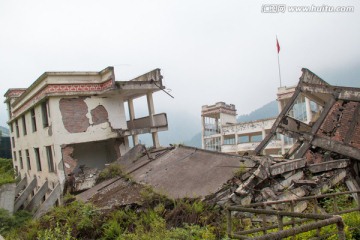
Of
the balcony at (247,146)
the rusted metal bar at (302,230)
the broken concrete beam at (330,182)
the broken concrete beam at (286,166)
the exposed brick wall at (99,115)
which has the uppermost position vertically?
the exposed brick wall at (99,115)

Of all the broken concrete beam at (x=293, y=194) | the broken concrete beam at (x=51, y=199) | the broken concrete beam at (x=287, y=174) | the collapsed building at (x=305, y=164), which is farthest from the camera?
the broken concrete beam at (x=51, y=199)

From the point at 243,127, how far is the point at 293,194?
2354 cm

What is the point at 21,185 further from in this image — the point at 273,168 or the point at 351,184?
the point at 351,184

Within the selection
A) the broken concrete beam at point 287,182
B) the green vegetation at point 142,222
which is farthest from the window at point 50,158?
the broken concrete beam at point 287,182

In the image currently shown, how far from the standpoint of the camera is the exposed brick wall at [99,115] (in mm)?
14695

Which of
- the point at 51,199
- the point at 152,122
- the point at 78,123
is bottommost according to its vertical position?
the point at 51,199

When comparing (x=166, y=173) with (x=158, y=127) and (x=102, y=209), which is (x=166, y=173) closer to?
(x=102, y=209)

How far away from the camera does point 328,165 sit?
350 inches

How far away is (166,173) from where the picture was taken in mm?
9969

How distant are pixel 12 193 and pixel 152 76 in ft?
28.4

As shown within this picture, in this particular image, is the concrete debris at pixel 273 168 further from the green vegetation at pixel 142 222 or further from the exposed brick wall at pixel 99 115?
the exposed brick wall at pixel 99 115

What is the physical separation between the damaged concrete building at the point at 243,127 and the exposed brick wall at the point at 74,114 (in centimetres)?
1445

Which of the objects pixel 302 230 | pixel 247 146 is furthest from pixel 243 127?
pixel 302 230

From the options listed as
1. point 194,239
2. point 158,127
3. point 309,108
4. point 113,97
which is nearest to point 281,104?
point 309,108
